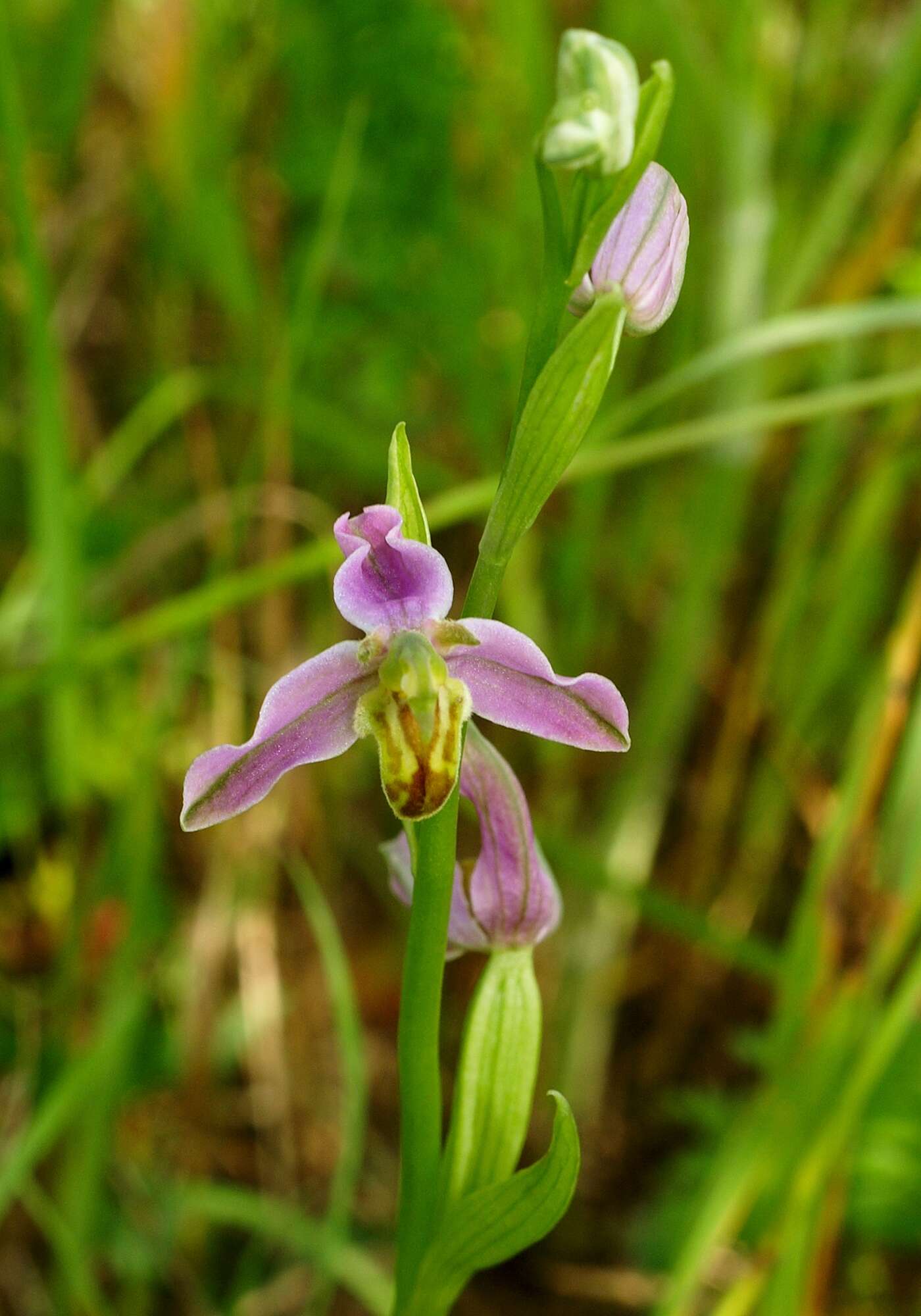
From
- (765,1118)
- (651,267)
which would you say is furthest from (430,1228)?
(651,267)

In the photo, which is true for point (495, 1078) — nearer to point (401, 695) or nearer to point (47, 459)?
point (401, 695)

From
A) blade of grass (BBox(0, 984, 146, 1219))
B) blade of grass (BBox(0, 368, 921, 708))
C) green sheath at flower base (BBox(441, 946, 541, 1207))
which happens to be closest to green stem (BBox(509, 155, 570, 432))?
green sheath at flower base (BBox(441, 946, 541, 1207))

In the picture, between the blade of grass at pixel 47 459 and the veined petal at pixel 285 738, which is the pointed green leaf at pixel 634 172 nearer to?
the veined petal at pixel 285 738

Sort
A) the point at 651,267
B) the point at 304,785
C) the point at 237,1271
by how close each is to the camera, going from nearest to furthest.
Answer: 1. the point at 651,267
2. the point at 237,1271
3. the point at 304,785

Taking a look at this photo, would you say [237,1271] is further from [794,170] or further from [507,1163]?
[794,170]

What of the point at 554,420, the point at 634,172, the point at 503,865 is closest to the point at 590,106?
the point at 634,172
